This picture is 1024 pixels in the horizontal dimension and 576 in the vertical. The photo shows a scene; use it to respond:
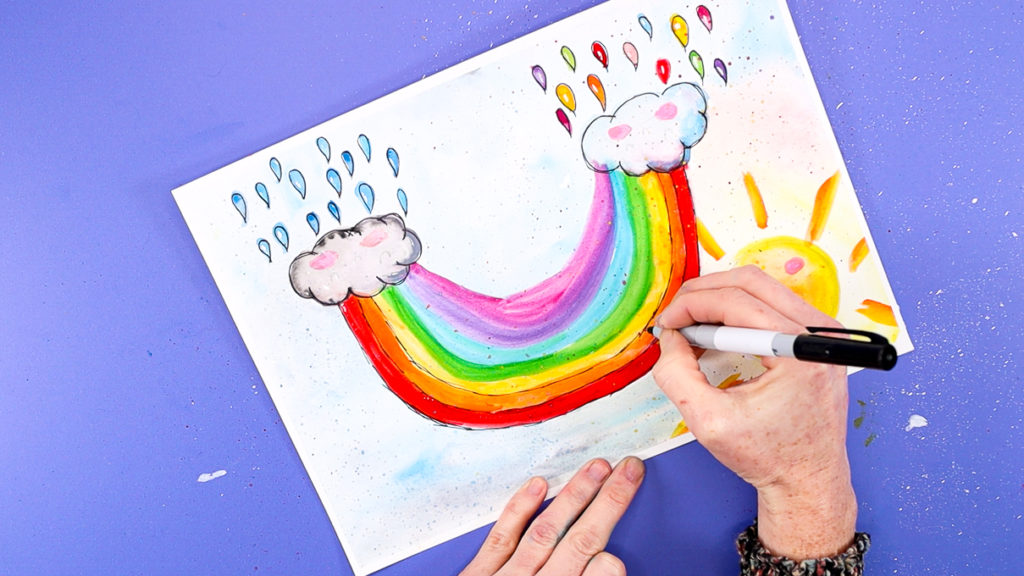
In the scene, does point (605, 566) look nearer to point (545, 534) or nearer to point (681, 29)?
point (545, 534)

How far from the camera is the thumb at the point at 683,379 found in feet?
1.91

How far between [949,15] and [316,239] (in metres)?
0.67

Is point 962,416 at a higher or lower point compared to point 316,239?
lower

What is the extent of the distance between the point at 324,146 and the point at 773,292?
0.44m

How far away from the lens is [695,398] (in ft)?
1.92

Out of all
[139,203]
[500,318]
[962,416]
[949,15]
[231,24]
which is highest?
[231,24]

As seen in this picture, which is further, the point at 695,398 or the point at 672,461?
the point at 672,461

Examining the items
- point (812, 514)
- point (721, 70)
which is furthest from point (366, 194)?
point (812, 514)

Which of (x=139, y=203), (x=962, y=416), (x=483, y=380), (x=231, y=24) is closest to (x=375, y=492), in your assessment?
(x=483, y=380)

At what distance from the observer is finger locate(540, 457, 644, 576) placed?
679 millimetres

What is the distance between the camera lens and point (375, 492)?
27.5 inches

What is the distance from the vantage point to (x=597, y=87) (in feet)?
2.19

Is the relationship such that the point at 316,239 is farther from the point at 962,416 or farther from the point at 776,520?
the point at 962,416

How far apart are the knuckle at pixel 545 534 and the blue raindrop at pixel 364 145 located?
1.35ft
